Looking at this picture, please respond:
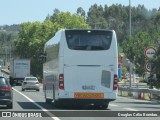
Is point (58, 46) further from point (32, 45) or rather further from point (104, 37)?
point (32, 45)

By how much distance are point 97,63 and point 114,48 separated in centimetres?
100

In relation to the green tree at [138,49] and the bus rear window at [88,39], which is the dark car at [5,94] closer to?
the bus rear window at [88,39]

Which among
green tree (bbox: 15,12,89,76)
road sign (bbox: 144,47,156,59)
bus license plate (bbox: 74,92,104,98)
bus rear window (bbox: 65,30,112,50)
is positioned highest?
A: green tree (bbox: 15,12,89,76)

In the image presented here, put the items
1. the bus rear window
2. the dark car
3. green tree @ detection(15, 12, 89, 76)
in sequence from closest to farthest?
the dark car < the bus rear window < green tree @ detection(15, 12, 89, 76)

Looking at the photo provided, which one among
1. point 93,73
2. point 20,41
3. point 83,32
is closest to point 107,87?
point 93,73

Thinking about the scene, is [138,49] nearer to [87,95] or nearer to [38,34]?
[87,95]

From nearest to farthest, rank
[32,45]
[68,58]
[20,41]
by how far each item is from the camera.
Answer: [68,58], [32,45], [20,41]

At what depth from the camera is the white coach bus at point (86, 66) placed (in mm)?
24781

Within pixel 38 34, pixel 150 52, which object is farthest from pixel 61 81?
pixel 38 34

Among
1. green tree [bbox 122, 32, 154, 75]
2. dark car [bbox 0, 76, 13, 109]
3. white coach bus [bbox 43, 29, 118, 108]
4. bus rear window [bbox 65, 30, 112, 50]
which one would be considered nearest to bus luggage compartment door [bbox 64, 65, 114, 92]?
white coach bus [bbox 43, 29, 118, 108]

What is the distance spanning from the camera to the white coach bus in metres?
24.8

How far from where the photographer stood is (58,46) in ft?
83.5

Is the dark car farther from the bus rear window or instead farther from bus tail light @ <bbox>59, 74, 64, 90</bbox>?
the bus rear window

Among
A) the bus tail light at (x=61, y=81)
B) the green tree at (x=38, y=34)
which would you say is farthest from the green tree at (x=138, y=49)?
the green tree at (x=38, y=34)
